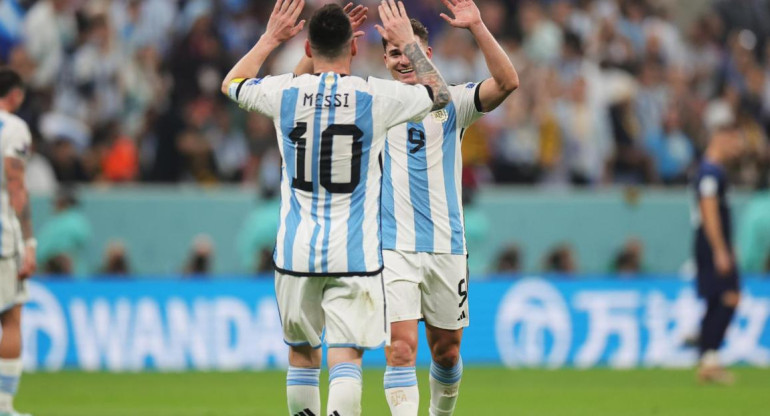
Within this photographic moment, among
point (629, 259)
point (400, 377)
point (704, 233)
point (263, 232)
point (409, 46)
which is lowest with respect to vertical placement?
point (629, 259)

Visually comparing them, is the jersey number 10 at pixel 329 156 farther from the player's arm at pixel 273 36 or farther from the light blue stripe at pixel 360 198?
the player's arm at pixel 273 36

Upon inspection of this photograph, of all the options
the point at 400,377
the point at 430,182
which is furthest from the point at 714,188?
the point at 400,377

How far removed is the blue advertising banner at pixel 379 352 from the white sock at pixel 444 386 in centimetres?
740

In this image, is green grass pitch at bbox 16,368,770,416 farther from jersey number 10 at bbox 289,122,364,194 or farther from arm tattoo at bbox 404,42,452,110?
arm tattoo at bbox 404,42,452,110

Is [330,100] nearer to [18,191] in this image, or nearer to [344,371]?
[344,371]

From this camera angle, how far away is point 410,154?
29.6 feet

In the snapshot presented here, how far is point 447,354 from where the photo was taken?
9.00 meters

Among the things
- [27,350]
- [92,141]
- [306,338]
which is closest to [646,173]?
[92,141]

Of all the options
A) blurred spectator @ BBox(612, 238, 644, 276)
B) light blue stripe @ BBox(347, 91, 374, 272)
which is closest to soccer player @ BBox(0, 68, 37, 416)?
light blue stripe @ BBox(347, 91, 374, 272)

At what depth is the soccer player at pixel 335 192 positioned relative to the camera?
7410mm

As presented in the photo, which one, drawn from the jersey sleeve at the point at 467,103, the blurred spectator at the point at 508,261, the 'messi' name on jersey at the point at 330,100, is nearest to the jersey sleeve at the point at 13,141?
the jersey sleeve at the point at 467,103

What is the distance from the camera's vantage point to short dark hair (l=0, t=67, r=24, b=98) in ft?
34.5

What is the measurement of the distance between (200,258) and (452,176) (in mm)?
9156

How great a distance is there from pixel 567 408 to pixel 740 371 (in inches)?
197
